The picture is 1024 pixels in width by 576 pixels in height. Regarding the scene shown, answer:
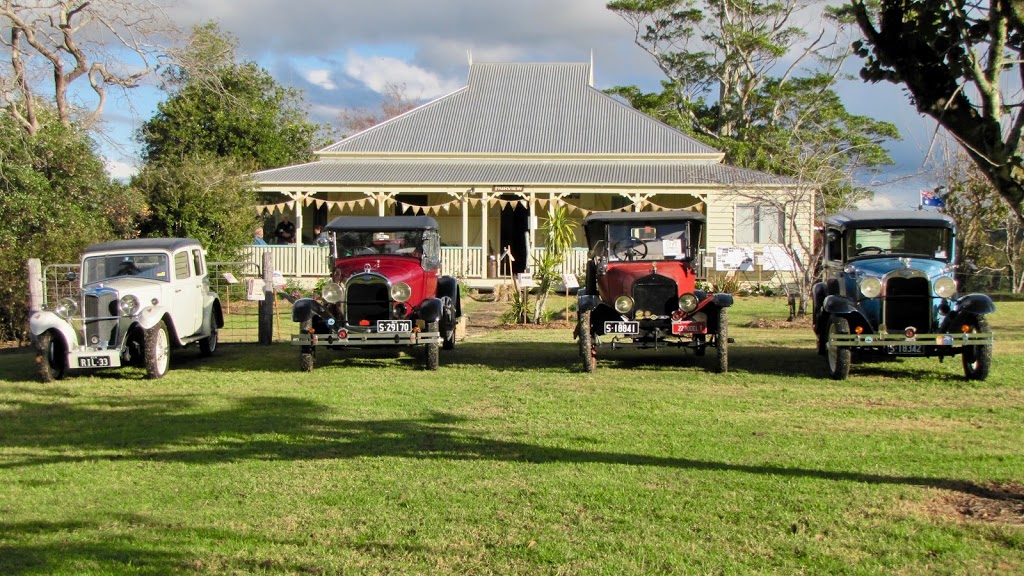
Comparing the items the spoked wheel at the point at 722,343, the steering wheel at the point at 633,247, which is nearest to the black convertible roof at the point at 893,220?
the spoked wheel at the point at 722,343

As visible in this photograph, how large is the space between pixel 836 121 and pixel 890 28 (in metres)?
34.6

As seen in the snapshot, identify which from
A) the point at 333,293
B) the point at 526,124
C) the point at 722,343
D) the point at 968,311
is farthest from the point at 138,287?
the point at 526,124

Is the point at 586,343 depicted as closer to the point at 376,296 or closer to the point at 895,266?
the point at 376,296

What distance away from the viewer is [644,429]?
7809 millimetres

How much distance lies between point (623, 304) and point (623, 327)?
15.0 inches

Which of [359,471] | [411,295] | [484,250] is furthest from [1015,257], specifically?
[359,471]

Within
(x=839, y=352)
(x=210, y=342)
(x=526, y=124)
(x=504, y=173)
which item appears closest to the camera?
(x=839, y=352)

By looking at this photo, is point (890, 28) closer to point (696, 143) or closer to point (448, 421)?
point (448, 421)

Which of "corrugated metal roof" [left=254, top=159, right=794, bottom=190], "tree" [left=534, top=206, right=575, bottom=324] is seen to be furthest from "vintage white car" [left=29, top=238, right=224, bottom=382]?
"corrugated metal roof" [left=254, top=159, right=794, bottom=190]

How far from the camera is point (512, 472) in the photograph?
254 inches

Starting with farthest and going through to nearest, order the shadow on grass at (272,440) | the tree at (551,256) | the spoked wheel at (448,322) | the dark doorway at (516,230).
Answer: the dark doorway at (516,230) < the tree at (551,256) < the spoked wheel at (448,322) < the shadow on grass at (272,440)

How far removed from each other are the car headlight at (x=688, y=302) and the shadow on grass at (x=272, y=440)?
151 inches

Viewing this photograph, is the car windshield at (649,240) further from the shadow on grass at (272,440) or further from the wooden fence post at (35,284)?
the wooden fence post at (35,284)

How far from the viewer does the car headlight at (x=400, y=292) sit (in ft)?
38.8
